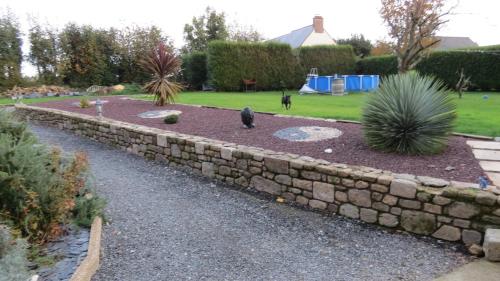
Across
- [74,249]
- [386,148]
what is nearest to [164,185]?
[74,249]

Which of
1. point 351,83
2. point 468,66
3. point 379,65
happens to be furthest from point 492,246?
point 379,65

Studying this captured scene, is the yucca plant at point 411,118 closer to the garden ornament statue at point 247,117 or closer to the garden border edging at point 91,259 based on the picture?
the garden ornament statue at point 247,117

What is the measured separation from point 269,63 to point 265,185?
1496 centimetres

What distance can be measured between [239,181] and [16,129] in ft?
8.55

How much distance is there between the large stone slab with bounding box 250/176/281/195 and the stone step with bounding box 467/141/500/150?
266 centimetres

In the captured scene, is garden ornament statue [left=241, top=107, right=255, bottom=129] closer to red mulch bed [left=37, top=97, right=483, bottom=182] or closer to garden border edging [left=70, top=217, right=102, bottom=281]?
red mulch bed [left=37, top=97, right=483, bottom=182]

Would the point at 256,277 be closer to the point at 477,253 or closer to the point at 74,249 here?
the point at 74,249

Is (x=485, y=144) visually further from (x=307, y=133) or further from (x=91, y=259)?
(x=91, y=259)

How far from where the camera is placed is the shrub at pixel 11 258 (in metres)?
1.82

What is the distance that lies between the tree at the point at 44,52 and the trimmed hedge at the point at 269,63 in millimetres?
7630

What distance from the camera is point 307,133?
5.51 meters

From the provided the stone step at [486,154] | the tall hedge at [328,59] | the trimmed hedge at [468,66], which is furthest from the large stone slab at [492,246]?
the tall hedge at [328,59]

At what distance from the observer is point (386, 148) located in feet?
14.3

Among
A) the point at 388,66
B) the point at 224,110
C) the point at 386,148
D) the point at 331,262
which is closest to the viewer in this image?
the point at 331,262
